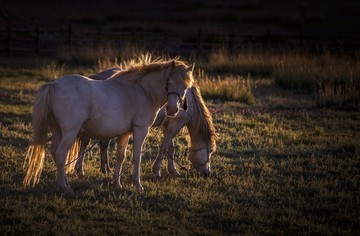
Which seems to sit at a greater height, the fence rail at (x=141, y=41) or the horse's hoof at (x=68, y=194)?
the fence rail at (x=141, y=41)

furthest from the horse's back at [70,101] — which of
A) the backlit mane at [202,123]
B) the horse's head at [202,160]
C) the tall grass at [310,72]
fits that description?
the tall grass at [310,72]

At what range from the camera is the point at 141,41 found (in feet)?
108

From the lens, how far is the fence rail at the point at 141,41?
98.2 ft

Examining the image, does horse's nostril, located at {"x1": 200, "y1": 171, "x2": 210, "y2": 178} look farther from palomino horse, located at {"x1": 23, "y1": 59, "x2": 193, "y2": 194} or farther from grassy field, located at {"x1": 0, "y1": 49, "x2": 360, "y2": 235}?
palomino horse, located at {"x1": 23, "y1": 59, "x2": 193, "y2": 194}

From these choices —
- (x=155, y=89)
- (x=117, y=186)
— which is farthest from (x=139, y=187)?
(x=155, y=89)

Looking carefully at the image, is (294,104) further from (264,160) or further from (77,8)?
(77,8)

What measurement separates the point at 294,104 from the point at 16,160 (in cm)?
927

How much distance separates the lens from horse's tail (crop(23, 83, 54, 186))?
23.3 ft

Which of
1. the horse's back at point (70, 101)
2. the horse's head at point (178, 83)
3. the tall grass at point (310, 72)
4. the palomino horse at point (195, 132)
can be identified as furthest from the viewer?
the tall grass at point (310, 72)

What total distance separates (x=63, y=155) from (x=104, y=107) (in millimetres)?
794

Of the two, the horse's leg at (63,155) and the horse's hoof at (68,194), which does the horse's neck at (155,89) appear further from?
the horse's hoof at (68,194)

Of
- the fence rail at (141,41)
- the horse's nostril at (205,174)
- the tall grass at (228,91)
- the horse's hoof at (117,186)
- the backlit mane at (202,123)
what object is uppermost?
the fence rail at (141,41)

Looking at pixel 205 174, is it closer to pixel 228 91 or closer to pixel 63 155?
pixel 63 155

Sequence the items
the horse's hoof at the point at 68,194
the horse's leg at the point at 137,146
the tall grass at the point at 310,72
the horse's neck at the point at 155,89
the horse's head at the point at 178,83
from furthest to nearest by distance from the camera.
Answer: the tall grass at the point at 310,72 < the horse's neck at the point at 155,89 < the horse's leg at the point at 137,146 < the horse's head at the point at 178,83 < the horse's hoof at the point at 68,194
